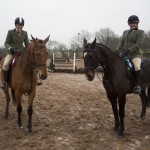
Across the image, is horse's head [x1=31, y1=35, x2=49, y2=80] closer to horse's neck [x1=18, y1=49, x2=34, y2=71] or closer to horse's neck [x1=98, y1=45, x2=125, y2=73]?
horse's neck [x1=18, y1=49, x2=34, y2=71]

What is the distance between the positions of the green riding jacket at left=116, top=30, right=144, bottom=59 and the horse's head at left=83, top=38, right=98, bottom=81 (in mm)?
1073

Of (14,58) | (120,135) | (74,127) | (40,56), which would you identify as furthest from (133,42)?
(14,58)

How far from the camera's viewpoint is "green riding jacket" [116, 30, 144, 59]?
5827 mm

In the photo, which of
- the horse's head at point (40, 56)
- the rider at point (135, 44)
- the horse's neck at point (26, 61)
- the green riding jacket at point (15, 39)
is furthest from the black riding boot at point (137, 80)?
the green riding jacket at point (15, 39)

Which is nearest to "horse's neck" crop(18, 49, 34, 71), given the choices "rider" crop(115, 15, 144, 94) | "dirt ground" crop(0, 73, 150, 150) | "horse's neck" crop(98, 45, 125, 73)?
"dirt ground" crop(0, 73, 150, 150)

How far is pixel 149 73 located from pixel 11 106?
4392 millimetres

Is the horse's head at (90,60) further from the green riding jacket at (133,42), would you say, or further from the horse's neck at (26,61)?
the horse's neck at (26,61)

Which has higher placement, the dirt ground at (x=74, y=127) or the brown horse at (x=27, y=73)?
the brown horse at (x=27, y=73)

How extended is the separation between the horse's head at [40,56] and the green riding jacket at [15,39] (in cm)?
144

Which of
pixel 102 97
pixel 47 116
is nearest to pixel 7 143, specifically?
pixel 47 116

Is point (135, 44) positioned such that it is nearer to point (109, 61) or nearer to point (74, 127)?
point (109, 61)

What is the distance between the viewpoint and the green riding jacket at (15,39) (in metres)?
6.54

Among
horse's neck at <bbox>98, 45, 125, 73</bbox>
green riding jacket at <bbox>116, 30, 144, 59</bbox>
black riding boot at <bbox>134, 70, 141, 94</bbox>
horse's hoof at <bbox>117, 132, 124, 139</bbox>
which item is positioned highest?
green riding jacket at <bbox>116, 30, 144, 59</bbox>

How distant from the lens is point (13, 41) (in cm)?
662
